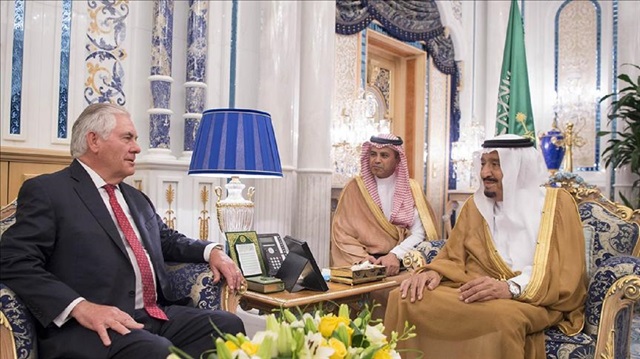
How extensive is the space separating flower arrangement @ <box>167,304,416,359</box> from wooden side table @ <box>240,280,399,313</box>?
102 cm

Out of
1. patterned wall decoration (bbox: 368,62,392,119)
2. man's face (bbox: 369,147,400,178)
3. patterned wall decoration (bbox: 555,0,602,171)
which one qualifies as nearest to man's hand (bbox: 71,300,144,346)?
man's face (bbox: 369,147,400,178)

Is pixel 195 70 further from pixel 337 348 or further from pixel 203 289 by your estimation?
pixel 337 348

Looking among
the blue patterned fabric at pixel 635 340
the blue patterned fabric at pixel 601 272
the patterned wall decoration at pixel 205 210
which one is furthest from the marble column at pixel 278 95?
the blue patterned fabric at pixel 635 340

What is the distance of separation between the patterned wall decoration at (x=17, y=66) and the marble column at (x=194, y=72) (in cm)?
97

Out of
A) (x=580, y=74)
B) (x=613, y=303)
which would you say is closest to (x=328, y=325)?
(x=613, y=303)

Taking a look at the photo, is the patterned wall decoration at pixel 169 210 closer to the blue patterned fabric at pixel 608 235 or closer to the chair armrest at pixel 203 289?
the chair armrest at pixel 203 289

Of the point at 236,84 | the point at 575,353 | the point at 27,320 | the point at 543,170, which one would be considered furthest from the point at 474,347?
the point at 236,84

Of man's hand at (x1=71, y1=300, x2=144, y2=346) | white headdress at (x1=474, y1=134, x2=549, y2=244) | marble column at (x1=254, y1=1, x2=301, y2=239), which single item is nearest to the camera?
man's hand at (x1=71, y1=300, x2=144, y2=346)

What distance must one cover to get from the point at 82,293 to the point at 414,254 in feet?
5.27

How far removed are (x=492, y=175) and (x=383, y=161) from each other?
1.02m

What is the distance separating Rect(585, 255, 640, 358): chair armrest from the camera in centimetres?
221

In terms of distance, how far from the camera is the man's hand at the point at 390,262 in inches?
127

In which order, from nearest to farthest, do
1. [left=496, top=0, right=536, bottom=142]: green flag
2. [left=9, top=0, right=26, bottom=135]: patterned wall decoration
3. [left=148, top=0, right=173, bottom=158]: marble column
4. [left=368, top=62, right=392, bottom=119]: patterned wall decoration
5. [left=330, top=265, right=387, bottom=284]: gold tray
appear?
[left=330, top=265, right=387, bottom=284]: gold tray, [left=9, top=0, right=26, bottom=135]: patterned wall decoration, [left=148, top=0, right=173, bottom=158]: marble column, [left=496, top=0, right=536, bottom=142]: green flag, [left=368, top=62, right=392, bottom=119]: patterned wall decoration

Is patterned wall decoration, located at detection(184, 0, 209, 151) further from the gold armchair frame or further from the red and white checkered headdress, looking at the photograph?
the gold armchair frame
